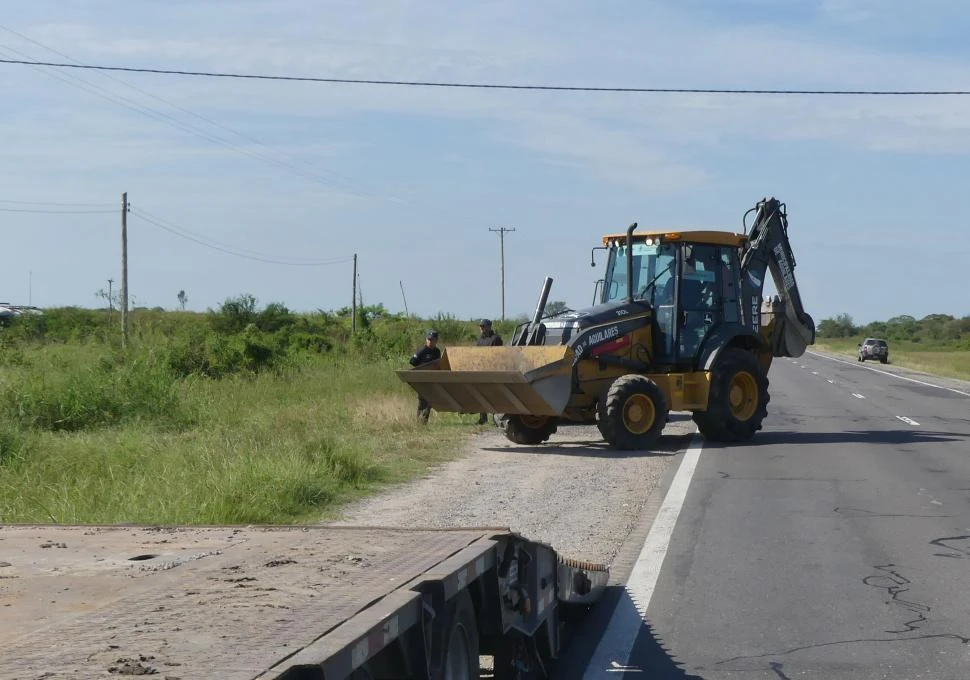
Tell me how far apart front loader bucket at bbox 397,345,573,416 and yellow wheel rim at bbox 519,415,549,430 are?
43.7 inches

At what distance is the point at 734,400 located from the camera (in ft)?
65.7

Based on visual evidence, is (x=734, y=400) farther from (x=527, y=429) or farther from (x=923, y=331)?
(x=923, y=331)

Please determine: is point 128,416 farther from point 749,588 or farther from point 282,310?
point 282,310

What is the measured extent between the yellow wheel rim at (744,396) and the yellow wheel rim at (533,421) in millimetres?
3041

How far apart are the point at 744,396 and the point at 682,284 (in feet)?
Result: 6.99

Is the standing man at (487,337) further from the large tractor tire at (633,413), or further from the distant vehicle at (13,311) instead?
the distant vehicle at (13,311)

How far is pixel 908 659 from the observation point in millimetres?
6887

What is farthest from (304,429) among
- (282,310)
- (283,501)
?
(282,310)

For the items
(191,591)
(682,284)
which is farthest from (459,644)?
(682,284)

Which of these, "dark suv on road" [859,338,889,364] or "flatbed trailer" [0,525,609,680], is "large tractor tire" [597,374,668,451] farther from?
"dark suv on road" [859,338,889,364]

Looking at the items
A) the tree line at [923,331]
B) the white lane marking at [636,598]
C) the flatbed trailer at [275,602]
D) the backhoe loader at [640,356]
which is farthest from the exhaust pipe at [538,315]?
the tree line at [923,331]

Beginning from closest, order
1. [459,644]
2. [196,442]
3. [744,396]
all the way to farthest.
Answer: [459,644], [196,442], [744,396]

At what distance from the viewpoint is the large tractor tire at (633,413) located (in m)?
18.0

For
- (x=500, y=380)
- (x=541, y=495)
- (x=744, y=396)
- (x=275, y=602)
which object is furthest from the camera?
(x=744, y=396)
